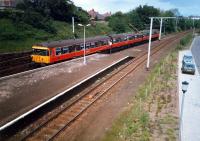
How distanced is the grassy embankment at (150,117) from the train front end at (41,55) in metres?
12.2

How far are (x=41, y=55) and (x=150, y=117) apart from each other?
58.0 feet

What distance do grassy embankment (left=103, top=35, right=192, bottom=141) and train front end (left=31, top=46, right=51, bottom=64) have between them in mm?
12196

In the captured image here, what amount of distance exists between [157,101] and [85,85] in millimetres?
7440

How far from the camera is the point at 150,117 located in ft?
58.3

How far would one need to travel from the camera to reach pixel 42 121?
16984 mm

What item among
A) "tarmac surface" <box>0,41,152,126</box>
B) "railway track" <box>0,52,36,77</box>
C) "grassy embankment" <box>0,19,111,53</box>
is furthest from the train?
"grassy embankment" <box>0,19,111,53</box>

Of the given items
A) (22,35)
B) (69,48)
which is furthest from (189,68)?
(22,35)

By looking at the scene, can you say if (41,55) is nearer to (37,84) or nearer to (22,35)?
(37,84)

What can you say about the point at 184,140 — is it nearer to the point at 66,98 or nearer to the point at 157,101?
the point at 157,101

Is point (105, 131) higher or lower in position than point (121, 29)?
lower

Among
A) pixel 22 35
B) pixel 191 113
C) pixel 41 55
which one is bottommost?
pixel 191 113

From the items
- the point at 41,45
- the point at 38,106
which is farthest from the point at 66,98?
the point at 41,45

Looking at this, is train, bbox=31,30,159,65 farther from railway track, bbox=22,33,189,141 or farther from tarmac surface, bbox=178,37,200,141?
tarmac surface, bbox=178,37,200,141

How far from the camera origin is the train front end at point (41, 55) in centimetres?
3066
